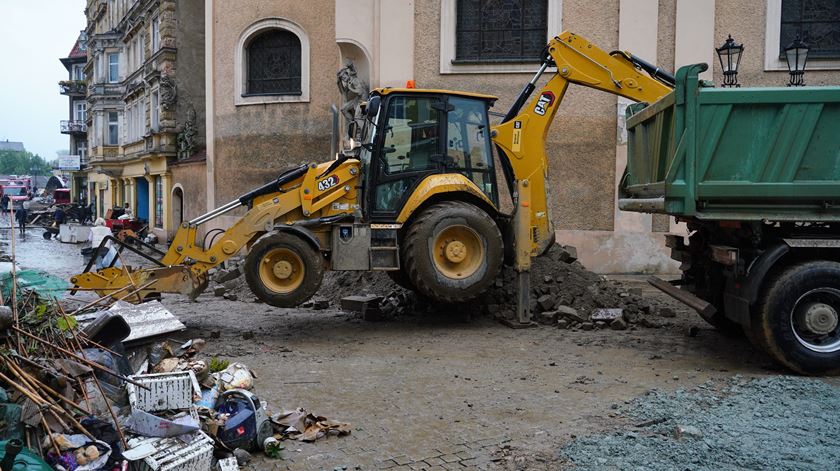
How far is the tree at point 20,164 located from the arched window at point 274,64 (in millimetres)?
120157

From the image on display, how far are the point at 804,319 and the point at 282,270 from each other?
5.52 meters

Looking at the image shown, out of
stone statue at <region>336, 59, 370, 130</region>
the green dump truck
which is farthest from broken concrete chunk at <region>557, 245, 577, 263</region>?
stone statue at <region>336, 59, 370, 130</region>

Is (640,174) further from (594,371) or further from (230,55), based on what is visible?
(230,55)

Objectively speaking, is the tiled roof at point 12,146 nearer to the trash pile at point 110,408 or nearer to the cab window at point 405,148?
the cab window at point 405,148

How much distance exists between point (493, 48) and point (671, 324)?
25.8 feet

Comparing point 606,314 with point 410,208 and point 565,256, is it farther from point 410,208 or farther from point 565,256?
point 410,208

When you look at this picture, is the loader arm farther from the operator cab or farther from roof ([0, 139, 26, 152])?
roof ([0, 139, 26, 152])

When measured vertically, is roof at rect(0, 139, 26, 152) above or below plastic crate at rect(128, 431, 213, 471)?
above

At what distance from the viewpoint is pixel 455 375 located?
283 inches

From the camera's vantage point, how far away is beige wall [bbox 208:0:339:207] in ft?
58.0

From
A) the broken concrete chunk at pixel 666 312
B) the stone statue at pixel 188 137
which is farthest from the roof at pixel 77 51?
the broken concrete chunk at pixel 666 312

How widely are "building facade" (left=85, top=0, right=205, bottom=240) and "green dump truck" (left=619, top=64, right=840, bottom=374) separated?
60.9 feet

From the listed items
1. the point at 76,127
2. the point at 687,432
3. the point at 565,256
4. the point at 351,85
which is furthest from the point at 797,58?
the point at 76,127

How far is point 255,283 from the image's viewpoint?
8.66 meters
